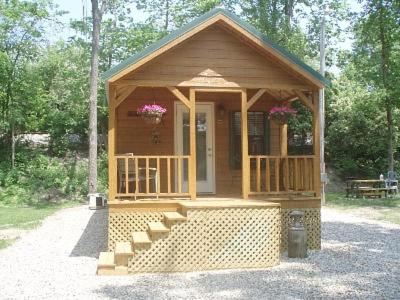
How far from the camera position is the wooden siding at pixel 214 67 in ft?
29.0

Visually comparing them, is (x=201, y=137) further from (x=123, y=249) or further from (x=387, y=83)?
(x=387, y=83)

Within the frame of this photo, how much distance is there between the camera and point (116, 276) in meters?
7.23

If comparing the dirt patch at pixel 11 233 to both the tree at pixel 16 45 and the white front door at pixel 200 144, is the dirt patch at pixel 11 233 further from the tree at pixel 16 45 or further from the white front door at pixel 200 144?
the tree at pixel 16 45

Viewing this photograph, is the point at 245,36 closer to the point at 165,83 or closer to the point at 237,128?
the point at 165,83

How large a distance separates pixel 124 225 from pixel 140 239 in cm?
94

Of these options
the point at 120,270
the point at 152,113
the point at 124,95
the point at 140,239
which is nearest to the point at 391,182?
the point at 152,113

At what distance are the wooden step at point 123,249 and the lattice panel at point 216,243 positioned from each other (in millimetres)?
153

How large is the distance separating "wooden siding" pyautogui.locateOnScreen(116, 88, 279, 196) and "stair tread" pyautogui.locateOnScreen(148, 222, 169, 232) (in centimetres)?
333

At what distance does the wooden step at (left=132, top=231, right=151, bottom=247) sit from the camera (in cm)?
748

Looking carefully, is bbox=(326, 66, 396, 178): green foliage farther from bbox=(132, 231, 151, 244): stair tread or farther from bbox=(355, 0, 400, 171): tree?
bbox=(132, 231, 151, 244): stair tread

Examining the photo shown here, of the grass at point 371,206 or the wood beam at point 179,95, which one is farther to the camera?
the grass at point 371,206

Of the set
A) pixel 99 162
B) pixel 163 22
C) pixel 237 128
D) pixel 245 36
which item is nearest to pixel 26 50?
pixel 99 162

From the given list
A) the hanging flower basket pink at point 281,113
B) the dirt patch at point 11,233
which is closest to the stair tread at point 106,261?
the dirt patch at point 11,233

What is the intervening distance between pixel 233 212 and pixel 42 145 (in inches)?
Result: 668
